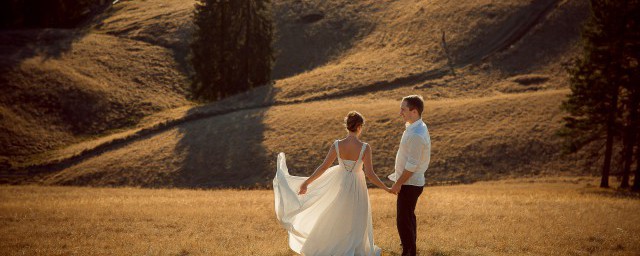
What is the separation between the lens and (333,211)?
1019 centimetres

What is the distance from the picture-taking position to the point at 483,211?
59.2 feet

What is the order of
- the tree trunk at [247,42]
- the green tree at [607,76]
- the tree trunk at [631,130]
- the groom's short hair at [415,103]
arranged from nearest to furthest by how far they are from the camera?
the groom's short hair at [415,103] → the tree trunk at [631,130] → the green tree at [607,76] → the tree trunk at [247,42]

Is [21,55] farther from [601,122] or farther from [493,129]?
[601,122]

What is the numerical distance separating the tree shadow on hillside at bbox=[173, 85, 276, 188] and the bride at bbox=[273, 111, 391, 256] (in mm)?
27524

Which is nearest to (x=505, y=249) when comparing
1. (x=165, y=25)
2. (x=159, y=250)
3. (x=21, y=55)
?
(x=159, y=250)

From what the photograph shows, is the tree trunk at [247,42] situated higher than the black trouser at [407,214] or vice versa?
the tree trunk at [247,42]

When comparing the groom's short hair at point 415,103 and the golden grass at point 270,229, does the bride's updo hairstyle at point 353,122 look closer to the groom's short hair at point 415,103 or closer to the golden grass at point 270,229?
the groom's short hair at point 415,103

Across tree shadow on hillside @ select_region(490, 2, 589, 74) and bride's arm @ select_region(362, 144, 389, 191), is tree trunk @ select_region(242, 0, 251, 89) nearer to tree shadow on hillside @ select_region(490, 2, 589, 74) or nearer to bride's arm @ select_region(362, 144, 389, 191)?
tree shadow on hillside @ select_region(490, 2, 589, 74)

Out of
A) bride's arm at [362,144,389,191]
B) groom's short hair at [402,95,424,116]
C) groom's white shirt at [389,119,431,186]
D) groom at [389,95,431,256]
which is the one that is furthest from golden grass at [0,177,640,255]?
groom's short hair at [402,95,424,116]

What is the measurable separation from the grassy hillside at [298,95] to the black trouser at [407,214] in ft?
92.6

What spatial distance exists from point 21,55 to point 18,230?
207ft

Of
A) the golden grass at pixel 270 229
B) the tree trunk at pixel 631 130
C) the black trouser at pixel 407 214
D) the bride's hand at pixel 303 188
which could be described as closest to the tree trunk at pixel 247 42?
the tree trunk at pixel 631 130

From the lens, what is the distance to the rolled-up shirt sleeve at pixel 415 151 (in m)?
9.23

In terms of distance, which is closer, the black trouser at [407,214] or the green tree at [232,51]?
the black trouser at [407,214]
